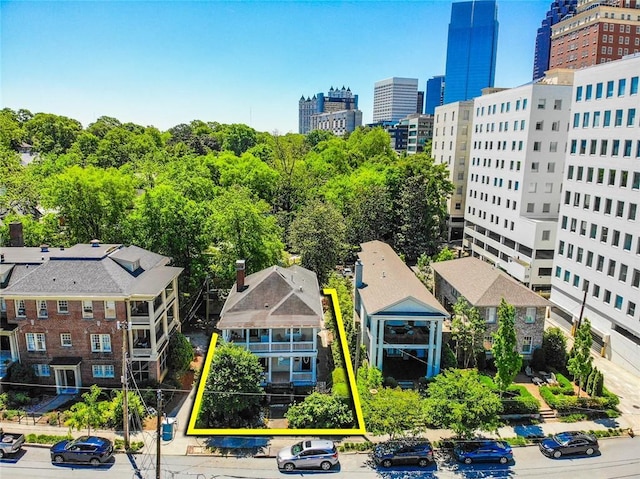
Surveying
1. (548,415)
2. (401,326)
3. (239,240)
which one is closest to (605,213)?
(548,415)

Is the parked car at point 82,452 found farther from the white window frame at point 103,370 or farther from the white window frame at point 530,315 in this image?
the white window frame at point 530,315

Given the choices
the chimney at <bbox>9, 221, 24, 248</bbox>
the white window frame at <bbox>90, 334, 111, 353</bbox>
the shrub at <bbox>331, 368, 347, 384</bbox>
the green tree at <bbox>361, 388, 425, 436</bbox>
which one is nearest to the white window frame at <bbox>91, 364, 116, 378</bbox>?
the white window frame at <bbox>90, 334, 111, 353</bbox>

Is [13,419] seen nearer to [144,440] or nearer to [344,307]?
[144,440]

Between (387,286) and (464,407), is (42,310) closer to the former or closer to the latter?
(387,286)

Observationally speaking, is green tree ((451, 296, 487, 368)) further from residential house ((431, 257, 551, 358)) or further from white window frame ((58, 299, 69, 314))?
white window frame ((58, 299, 69, 314))

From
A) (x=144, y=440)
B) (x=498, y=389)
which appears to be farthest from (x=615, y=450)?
(x=144, y=440)
